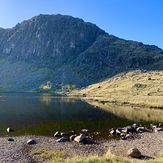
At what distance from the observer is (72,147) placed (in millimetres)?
36312

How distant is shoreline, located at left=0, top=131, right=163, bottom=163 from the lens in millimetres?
31002

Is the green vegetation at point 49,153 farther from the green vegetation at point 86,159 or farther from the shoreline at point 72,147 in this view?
the shoreline at point 72,147

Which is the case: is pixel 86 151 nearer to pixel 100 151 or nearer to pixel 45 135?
pixel 100 151

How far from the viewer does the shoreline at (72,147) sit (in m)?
31.0

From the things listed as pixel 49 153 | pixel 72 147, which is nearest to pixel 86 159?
pixel 49 153

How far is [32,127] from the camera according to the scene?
5344 cm

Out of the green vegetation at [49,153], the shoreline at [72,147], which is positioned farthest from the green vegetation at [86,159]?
the shoreline at [72,147]

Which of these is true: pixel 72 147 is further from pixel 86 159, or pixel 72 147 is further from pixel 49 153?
pixel 86 159

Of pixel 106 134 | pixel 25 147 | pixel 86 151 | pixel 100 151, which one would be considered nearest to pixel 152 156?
pixel 100 151

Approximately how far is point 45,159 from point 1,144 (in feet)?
38.6

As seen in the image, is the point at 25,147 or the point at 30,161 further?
the point at 25,147

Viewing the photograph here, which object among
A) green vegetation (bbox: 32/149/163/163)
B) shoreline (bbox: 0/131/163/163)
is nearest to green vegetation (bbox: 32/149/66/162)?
green vegetation (bbox: 32/149/163/163)

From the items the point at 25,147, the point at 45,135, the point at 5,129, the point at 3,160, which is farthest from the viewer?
the point at 5,129

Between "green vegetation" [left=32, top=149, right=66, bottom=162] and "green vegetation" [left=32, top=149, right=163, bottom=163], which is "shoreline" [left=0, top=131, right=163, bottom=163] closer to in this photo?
"green vegetation" [left=32, top=149, right=66, bottom=162]
